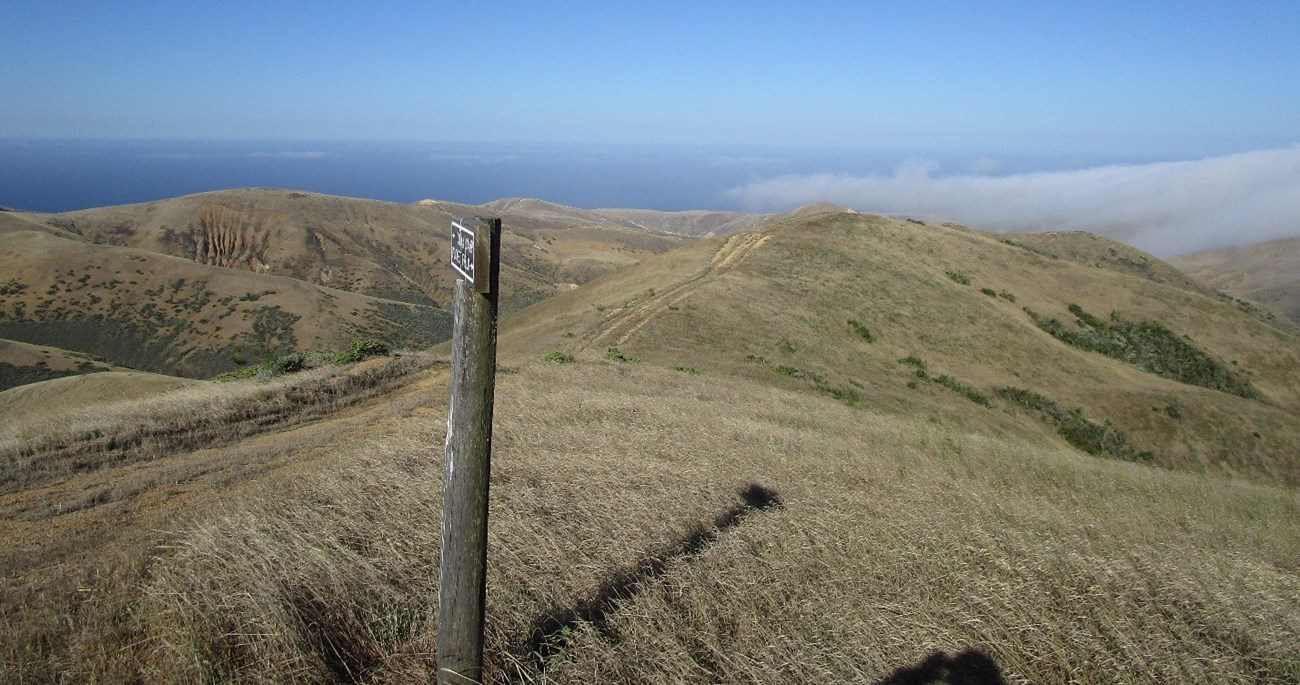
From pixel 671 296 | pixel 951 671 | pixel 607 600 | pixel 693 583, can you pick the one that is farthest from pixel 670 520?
pixel 671 296

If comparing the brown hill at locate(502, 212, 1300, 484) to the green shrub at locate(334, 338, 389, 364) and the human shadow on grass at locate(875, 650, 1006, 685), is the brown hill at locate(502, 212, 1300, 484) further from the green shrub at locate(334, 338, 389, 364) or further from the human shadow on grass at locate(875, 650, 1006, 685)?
the human shadow on grass at locate(875, 650, 1006, 685)

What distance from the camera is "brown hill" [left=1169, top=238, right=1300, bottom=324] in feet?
456

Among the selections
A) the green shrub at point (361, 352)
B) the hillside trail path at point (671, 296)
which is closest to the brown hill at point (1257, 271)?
the hillside trail path at point (671, 296)

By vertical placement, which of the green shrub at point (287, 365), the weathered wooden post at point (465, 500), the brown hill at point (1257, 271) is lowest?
the brown hill at point (1257, 271)

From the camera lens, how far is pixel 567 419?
10.2 metres

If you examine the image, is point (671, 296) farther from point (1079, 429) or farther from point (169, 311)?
point (169, 311)

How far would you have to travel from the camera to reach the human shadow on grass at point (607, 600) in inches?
150

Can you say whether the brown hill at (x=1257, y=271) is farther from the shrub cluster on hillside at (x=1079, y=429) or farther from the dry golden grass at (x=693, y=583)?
the dry golden grass at (x=693, y=583)

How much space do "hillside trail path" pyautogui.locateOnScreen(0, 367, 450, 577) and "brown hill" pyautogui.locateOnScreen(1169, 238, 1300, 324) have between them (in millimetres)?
161281

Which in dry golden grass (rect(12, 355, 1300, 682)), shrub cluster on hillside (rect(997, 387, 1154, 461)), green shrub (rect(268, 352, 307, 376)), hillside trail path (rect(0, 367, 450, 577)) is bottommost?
shrub cluster on hillside (rect(997, 387, 1154, 461))

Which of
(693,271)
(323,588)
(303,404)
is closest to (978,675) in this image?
(323,588)

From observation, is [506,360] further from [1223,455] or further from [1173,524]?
[1223,455]

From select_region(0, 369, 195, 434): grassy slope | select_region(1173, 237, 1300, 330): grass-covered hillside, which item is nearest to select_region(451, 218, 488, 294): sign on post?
select_region(0, 369, 195, 434): grassy slope

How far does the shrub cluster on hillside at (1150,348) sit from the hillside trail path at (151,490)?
31.9 metres
